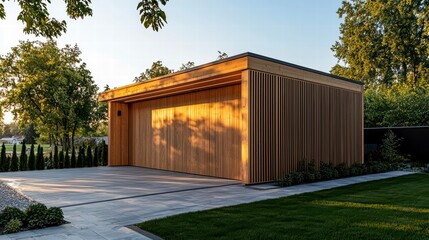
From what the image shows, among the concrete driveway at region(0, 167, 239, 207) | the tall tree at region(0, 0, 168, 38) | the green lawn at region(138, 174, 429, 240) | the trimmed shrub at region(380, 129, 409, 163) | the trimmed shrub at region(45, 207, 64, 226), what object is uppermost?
the tall tree at region(0, 0, 168, 38)

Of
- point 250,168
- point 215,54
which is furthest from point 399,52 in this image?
point 250,168

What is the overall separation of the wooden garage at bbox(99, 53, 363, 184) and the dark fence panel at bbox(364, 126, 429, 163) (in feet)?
7.52

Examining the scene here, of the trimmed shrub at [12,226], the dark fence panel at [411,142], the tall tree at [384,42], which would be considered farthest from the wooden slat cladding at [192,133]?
the tall tree at [384,42]

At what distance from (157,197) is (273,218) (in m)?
2.62

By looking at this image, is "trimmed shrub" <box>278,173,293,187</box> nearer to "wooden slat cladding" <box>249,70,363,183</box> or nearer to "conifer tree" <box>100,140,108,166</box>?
"wooden slat cladding" <box>249,70,363,183</box>

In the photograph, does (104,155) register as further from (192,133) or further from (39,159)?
(192,133)

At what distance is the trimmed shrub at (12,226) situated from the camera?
388 centimetres

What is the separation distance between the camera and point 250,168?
760 centimetres

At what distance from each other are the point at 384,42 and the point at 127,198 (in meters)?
21.7

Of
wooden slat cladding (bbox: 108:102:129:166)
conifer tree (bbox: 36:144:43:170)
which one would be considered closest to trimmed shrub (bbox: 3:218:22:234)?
conifer tree (bbox: 36:144:43:170)

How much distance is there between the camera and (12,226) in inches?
154

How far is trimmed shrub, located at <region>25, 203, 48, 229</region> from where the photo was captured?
13.4 ft

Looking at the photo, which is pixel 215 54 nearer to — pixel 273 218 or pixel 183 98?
pixel 183 98

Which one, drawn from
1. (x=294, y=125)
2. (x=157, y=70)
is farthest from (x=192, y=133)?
(x=157, y=70)
